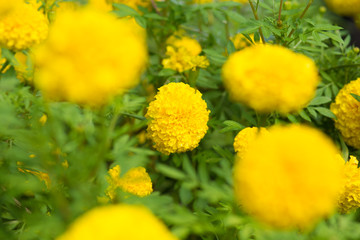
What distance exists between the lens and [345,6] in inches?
61.1

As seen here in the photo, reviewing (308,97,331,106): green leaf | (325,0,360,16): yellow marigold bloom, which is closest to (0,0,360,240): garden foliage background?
(308,97,331,106): green leaf

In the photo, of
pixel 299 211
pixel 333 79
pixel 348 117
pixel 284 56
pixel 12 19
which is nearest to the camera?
pixel 299 211

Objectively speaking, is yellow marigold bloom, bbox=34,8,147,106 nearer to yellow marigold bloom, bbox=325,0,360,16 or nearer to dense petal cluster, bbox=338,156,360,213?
dense petal cluster, bbox=338,156,360,213

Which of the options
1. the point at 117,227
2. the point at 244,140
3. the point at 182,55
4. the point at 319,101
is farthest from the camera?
the point at 182,55

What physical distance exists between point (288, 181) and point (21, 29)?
0.61 metres

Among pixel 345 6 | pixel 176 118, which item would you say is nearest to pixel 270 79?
pixel 176 118

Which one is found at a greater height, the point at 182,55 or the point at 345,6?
the point at 345,6

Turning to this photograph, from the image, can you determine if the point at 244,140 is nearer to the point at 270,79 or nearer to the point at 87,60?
the point at 270,79

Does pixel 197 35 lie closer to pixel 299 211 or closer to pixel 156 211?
pixel 156 211

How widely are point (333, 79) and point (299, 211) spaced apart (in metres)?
0.93

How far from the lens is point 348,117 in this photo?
44.9 inches

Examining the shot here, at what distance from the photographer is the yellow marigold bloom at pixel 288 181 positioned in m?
0.46

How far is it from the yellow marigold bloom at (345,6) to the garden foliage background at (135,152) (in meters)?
0.26

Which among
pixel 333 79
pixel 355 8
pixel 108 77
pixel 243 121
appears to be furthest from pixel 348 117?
pixel 108 77
